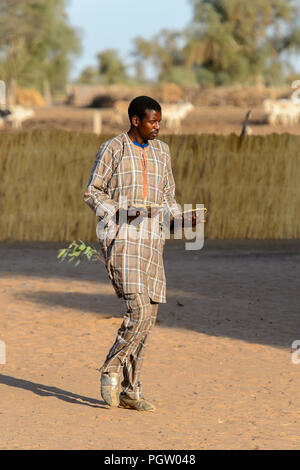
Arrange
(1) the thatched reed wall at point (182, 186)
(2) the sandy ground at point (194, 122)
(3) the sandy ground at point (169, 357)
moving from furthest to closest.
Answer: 1. (2) the sandy ground at point (194, 122)
2. (1) the thatched reed wall at point (182, 186)
3. (3) the sandy ground at point (169, 357)

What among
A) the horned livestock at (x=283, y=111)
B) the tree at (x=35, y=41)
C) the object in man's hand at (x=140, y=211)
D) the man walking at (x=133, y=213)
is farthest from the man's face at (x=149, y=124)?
the tree at (x=35, y=41)

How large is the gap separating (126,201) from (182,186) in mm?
9654

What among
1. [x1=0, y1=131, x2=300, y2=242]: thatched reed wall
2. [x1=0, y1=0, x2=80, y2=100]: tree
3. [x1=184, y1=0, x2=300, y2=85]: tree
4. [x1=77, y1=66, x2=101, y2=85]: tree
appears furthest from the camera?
[x1=77, y1=66, x2=101, y2=85]: tree

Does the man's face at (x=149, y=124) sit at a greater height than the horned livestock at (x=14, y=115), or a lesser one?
lesser

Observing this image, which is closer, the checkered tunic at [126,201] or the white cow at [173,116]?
the checkered tunic at [126,201]

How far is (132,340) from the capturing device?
5172mm

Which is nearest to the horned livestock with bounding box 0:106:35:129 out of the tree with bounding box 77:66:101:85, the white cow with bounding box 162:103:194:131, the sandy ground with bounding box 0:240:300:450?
the white cow with bounding box 162:103:194:131

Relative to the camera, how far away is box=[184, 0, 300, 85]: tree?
164 feet

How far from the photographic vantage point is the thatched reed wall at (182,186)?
14641 mm

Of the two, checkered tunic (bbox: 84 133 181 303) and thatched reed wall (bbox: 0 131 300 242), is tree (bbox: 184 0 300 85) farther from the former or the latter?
checkered tunic (bbox: 84 133 181 303)

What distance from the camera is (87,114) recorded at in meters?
33.8

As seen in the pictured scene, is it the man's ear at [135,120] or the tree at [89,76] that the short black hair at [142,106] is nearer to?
the man's ear at [135,120]

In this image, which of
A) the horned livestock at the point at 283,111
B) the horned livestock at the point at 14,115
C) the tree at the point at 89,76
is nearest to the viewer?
the horned livestock at the point at 283,111
